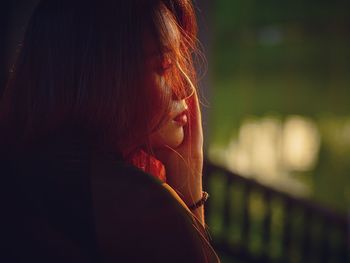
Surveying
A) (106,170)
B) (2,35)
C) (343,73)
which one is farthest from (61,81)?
(343,73)

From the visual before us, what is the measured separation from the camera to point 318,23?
8.64m

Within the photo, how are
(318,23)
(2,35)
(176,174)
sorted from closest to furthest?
(176,174) → (2,35) → (318,23)

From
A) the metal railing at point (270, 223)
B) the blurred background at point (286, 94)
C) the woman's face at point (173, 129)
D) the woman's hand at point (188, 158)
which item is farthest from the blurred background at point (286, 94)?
the woman's face at point (173, 129)

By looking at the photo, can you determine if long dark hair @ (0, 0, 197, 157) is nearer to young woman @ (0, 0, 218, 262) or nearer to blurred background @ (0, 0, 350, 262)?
young woman @ (0, 0, 218, 262)

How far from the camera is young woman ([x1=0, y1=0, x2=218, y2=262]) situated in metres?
1.05

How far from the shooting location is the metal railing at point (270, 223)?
5.57 meters

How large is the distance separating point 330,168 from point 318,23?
8.61 ft

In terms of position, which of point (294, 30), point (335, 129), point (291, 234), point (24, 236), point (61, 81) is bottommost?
point (291, 234)

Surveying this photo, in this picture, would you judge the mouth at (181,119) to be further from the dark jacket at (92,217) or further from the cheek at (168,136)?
the dark jacket at (92,217)

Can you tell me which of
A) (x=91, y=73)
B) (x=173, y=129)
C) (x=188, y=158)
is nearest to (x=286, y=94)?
(x=188, y=158)

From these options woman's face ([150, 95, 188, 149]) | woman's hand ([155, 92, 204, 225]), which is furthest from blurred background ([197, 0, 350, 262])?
woman's face ([150, 95, 188, 149])

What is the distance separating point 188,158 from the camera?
57.7 inches

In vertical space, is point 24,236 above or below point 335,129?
above

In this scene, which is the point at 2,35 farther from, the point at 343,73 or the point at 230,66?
the point at 343,73
